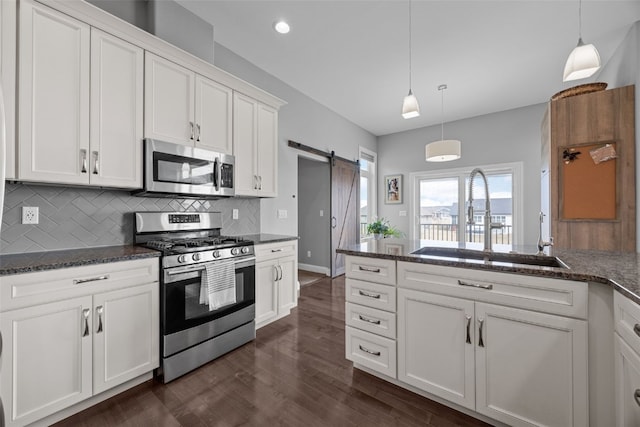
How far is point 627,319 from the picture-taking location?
1098 millimetres

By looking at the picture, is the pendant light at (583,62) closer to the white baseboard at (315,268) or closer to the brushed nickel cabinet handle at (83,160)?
the brushed nickel cabinet handle at (83,160)

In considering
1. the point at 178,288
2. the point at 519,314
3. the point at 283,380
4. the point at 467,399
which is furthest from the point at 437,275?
the point at 178,288

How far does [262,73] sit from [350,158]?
2593 mm

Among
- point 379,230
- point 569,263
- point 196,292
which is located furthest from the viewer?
point 379,230

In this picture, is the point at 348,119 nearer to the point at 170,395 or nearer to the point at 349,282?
the point at 349,282

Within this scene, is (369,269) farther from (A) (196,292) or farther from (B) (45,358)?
(B) (45,358)

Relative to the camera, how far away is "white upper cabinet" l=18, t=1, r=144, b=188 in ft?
5.50

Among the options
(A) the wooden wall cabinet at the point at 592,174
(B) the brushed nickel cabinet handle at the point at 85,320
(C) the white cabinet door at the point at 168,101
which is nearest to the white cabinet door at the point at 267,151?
(C) the white cabinet door at the point at 168,101

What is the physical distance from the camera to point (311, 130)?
4613mm

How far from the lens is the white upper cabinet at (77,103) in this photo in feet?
5.50

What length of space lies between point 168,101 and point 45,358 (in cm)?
195

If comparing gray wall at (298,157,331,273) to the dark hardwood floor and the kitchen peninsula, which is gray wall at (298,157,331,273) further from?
the kitchen peninsula

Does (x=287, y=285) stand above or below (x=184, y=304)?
below

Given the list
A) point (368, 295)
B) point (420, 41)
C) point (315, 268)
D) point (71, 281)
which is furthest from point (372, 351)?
point (315, 268)
